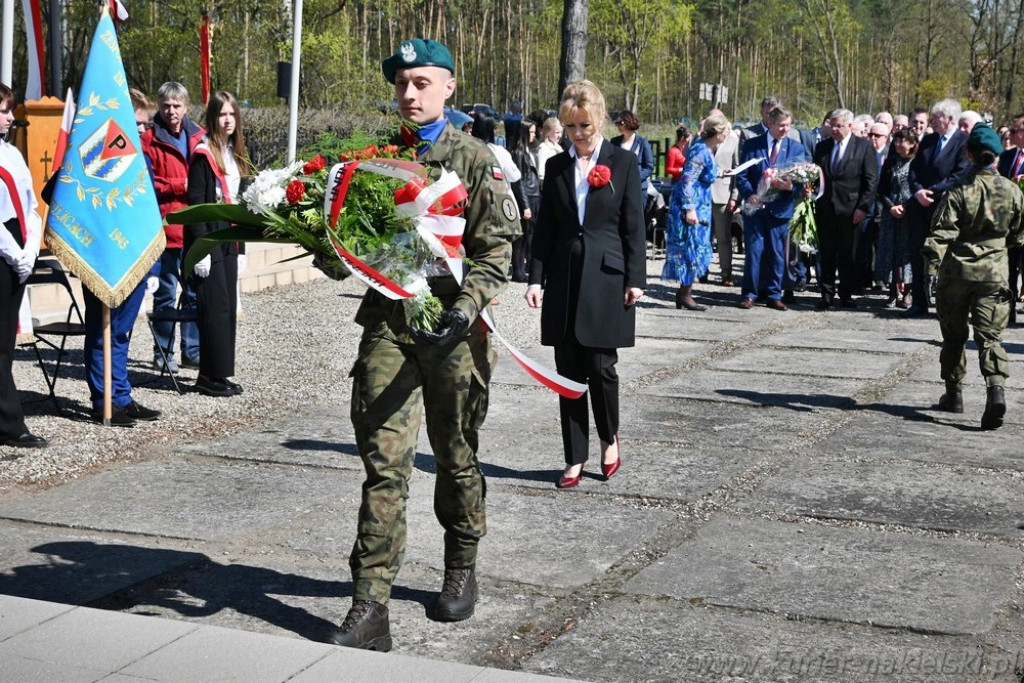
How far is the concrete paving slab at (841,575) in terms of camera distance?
4871mm

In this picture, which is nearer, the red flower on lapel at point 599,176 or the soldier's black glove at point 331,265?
the soldier's black glove at point 331,265

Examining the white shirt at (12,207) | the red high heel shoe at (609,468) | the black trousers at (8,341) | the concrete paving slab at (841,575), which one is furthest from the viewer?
the black trousers at (8,341)

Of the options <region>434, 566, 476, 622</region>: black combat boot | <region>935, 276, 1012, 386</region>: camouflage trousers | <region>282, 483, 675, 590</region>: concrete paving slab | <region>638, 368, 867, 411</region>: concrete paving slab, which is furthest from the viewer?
<region>638, 368, 867, 411</region>: concrete paving slab

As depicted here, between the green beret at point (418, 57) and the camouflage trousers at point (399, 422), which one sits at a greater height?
the green beret at point (418, 57)

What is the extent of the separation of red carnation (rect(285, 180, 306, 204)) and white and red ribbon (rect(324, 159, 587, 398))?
3.7 inches

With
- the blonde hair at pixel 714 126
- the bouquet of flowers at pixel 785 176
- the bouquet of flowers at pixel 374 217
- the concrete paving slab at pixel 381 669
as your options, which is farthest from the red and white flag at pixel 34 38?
the concrete paving slab at pixel 381 669

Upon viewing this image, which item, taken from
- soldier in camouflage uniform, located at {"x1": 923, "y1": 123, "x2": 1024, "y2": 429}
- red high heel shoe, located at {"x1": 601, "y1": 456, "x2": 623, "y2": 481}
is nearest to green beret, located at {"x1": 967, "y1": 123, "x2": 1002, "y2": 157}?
soldier in camouflage uniform, located at {"x1": 923, "y1": 123, "x2": 1024, "y2": 429}

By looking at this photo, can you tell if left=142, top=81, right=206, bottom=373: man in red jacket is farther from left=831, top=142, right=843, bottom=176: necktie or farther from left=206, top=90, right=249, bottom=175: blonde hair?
left=831, top=142, right=843, bottom=176: necktie

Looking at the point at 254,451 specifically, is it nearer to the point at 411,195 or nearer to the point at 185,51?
the point at 411,195

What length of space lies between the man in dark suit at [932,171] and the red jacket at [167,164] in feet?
22.6

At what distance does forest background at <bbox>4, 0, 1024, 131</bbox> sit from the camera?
31234mm

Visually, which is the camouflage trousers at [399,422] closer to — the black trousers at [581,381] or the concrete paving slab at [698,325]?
the black trousers at [581,381]

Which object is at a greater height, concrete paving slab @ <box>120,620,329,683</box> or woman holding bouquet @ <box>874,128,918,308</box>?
woman holding bouquet @ <box>874,128,918,308</box>

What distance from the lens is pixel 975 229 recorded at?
8.47 metres
